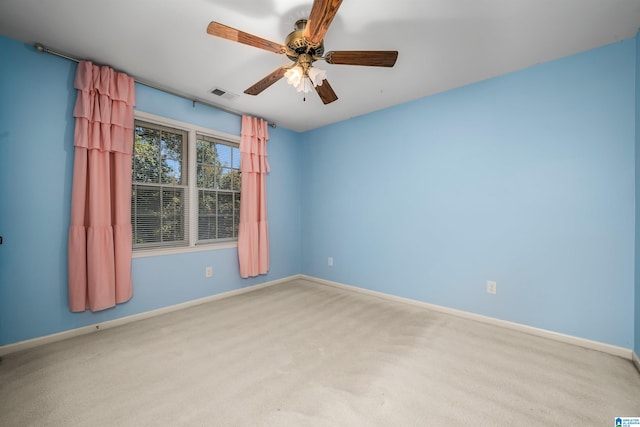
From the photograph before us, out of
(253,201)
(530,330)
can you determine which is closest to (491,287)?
(530,330)

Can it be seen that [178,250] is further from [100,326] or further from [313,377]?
[313,377]

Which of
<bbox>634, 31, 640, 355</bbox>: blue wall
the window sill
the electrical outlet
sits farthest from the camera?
the window sill

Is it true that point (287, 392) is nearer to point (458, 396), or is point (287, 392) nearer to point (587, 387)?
point (458, 396)

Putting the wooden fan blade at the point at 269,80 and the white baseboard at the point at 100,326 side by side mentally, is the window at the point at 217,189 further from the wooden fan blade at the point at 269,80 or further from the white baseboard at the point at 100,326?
the wooden fan blade at the point at 269,80

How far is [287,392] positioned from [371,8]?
248 cm

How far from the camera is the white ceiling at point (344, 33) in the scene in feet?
5.50

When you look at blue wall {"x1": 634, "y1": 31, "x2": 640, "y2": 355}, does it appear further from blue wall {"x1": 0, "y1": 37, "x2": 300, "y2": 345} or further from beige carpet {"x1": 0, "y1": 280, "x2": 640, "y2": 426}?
blue wall {"x1": 0, "y1": 37, "x2": 300, "y2": 345}

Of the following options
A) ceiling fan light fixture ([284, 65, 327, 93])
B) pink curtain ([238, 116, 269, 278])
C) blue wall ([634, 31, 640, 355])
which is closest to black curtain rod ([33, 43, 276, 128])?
pink curtain ([238, 116, 269, 278])

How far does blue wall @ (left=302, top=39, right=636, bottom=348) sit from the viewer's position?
2010 mm

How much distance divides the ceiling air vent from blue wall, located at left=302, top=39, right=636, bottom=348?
5.39 feet

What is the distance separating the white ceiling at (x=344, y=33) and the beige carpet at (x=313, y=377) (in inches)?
95.0

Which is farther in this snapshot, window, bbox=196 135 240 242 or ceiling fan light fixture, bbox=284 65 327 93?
window, bbox=196 135 240 242

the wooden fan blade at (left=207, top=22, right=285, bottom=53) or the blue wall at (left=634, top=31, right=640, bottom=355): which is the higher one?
the wooden fan blade at (left=207, top=22, right=285, bottom=53)

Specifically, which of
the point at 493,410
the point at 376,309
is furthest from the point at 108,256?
the point at 493,410
